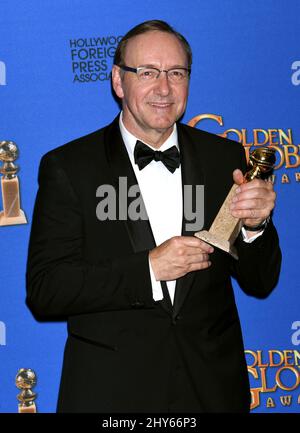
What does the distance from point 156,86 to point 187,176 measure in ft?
1.15

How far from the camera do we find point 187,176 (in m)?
2.68

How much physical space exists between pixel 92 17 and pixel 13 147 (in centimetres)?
65

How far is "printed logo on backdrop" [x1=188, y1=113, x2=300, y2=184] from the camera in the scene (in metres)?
3.21

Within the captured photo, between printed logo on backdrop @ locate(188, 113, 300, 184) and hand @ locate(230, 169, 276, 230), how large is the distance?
31.1 inches

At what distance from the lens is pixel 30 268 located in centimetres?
257

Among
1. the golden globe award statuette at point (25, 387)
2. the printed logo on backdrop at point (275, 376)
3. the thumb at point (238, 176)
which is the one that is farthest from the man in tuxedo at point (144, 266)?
the printed logo on backdrop at point (275, 376)

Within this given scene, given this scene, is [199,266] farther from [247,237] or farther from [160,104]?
[160,104]

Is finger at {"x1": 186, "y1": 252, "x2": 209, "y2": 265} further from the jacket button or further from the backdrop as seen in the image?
the backdrop

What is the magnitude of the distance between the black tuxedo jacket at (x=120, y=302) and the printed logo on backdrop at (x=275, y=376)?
690 mm

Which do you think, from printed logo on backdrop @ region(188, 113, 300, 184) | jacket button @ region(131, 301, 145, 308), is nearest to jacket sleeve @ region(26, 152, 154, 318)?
jacket button @ region(131, 301, 145, 308)

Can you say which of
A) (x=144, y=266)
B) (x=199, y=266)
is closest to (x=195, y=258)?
(x=199, y=266)

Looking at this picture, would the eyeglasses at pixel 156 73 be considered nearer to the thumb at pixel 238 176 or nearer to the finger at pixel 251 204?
the thumb at pixel 238 176

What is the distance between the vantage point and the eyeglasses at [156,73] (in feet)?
8.65

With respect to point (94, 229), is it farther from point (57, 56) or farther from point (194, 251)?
point (57, 56)
